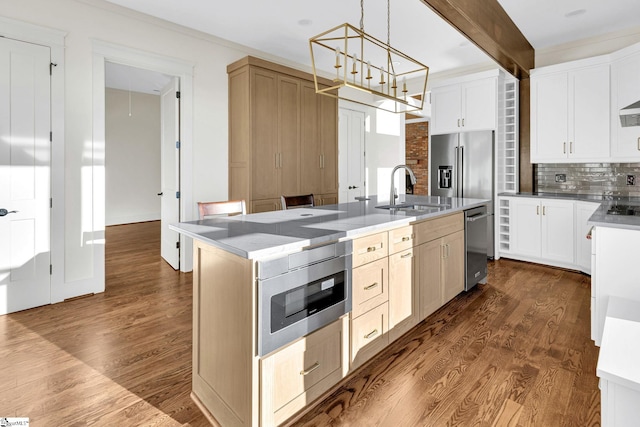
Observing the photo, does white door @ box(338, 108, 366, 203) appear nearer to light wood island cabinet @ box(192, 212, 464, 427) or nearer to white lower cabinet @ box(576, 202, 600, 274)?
white lower cabinet @ box(576, 202, 600, 274)

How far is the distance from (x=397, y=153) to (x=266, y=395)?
21.1 ft

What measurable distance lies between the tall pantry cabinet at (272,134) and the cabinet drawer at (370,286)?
2.47 m

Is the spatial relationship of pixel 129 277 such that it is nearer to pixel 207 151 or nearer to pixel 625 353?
pixel 207 151

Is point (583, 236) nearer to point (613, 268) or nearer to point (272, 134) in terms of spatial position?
point (613, 268)

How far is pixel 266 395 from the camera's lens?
1475 millimetres

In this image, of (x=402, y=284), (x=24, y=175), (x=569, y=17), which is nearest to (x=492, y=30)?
(x=569, y=17)

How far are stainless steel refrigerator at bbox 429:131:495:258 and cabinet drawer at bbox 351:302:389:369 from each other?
3099 millimetres

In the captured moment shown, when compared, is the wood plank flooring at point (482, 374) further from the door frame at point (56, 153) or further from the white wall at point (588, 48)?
the white wall at point (588, 48)

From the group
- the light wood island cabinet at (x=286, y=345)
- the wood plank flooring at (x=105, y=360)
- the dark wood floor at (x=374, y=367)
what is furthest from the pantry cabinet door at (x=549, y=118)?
the wood plank flooring at (x=105, y=360)

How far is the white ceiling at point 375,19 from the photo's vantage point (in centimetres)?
361

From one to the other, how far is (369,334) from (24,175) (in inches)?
127

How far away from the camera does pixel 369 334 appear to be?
81.4 inches

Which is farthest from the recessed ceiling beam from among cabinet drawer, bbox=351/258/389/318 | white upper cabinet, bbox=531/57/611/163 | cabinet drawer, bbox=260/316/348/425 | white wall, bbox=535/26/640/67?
cabinet drawer, bbox=260/316/348/425

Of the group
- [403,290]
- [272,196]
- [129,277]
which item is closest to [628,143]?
[403,290]
